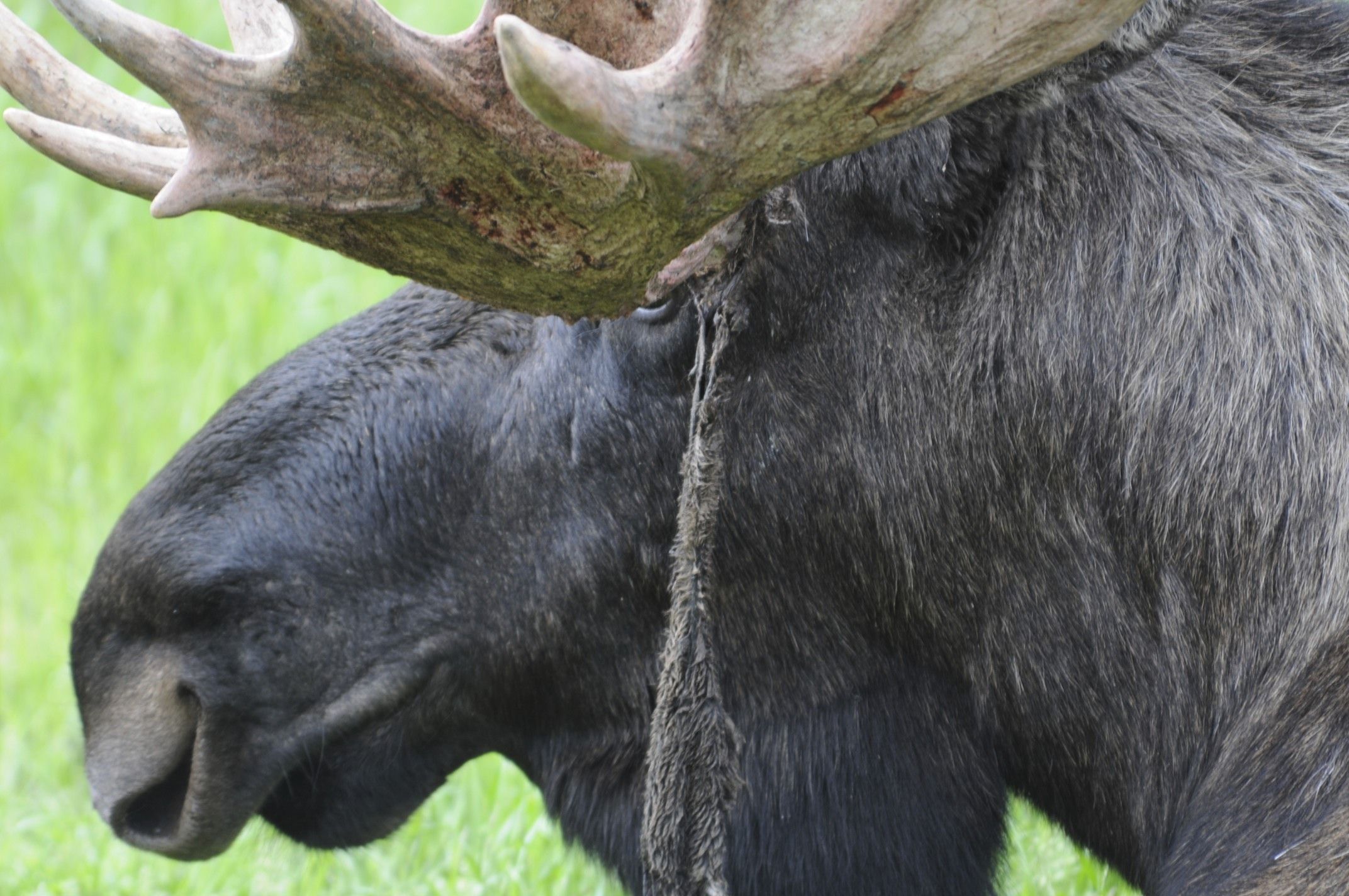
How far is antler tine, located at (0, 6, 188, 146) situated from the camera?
2.36 metres

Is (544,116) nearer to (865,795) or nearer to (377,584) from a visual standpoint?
(377,584)

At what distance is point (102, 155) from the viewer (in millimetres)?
2252

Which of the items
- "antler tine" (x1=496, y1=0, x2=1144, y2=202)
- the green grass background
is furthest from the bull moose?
the green grass background

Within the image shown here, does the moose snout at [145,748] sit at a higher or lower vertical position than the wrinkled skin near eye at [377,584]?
lower

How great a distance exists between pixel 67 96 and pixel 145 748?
1.07 metres

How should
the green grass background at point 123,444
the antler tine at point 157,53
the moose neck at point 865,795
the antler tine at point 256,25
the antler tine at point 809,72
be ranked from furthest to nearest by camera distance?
the green grass background at point 123,444, the antler tine at point 256,25, the moose neck at point 865,795, the antler tine at point 157,53, the antler tine at point 809,72

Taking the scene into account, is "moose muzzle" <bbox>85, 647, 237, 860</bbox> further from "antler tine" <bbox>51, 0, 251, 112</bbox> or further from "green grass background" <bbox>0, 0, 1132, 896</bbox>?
"antler tine" <bbox>51, 0, 251, 112</bbox>

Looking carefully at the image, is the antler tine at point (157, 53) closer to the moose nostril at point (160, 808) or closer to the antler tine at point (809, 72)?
the antler tine at point (809, 72)

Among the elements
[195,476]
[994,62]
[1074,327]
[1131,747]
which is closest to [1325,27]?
[1074,327]

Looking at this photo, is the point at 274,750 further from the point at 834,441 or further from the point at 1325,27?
the point at 1325,27

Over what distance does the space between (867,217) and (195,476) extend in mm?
1257

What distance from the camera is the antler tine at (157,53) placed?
1913 mm

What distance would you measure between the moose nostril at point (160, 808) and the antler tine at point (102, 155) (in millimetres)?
949

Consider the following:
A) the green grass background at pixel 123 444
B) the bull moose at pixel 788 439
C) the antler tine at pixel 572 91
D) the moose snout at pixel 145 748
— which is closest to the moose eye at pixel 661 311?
the bull moose at pixel 788 439
